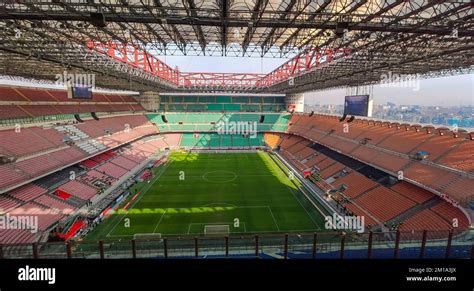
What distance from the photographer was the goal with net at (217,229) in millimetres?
19219

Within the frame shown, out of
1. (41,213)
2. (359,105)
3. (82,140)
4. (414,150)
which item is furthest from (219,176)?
(414,150)

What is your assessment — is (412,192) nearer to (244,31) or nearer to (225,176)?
(244,31)

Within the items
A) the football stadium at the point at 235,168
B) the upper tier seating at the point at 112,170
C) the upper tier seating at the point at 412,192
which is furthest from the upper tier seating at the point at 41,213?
the upper tier seating at the point at 412,192

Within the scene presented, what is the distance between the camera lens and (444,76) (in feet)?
103

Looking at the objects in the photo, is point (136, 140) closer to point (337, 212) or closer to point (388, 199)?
point (337, 212)

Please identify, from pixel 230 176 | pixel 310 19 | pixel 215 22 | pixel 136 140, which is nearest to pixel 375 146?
pixel 230 176

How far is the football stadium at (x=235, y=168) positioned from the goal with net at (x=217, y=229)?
280mm

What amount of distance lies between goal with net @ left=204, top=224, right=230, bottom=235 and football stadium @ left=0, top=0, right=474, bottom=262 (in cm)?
28

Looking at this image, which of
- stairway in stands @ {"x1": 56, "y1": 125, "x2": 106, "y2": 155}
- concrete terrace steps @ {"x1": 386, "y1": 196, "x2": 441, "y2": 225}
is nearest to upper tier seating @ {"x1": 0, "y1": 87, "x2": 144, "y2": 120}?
stairway in stands @ {"x1": 56, "y1": 125, "x2": 106, "y2": 155}

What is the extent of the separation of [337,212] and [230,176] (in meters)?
15.3

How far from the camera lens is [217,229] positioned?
19.8 m

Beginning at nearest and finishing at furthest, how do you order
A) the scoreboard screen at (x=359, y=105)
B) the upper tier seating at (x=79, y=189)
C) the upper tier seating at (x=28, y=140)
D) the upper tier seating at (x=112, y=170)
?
the upper tier seating at (x=28, y=140)
the upper tier seating at (x=79, y=189)
the upper tier seating at (x=112, y=170)
the scoreboard screen at (x=359, y=105)

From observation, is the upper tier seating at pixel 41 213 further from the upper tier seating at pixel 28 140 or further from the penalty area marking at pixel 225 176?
the penalty area marking at pixel 225 176

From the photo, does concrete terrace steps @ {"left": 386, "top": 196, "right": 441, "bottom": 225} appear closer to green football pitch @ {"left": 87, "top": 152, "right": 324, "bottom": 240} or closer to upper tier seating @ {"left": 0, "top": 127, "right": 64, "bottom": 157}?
green football pitch @ {"left": 87, "top": 152, "right": 324, "bottom": 240}
